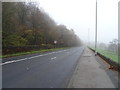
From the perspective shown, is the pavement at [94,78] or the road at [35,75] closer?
the pavement at [94,78]

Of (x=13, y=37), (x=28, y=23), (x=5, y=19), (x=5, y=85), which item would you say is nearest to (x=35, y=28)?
(x=28, y=23)

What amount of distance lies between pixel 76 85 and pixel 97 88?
1.02 meters

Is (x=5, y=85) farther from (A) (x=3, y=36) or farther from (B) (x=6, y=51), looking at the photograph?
(A) (x=3, y=36)

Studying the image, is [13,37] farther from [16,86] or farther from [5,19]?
[16,86]

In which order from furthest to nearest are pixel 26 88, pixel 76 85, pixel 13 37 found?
1. pixel 13 37
2. pixel 76 85
3. pixel 26 88

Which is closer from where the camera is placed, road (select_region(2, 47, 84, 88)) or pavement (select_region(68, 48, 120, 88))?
pavement (select_region(68, 48, 120, 88))

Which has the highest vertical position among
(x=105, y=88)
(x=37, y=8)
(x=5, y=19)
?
(x=37, y=8)

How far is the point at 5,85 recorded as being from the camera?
9477 mm

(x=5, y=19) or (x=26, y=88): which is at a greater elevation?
Answer: (x=5, y=19)

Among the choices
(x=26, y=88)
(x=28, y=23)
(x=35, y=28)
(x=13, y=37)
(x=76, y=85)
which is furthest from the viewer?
(x=28, y=23)

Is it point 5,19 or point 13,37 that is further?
point 13,37

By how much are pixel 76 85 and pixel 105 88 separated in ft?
4.21

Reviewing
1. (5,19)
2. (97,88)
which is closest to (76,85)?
(97,88)

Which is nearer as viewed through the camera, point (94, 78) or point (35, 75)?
point (94, 78)
